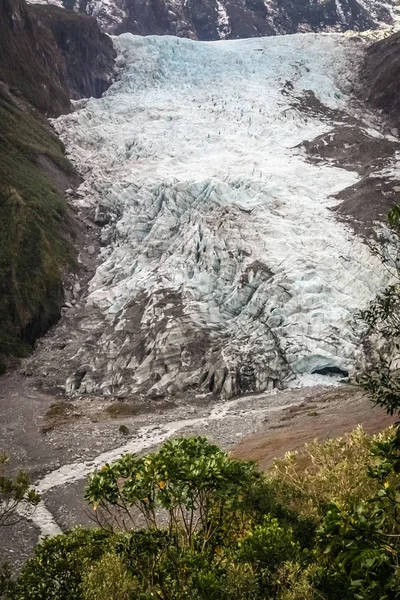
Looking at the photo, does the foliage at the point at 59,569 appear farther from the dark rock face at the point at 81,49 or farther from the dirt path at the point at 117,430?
the dark rock face at the point at 81,49

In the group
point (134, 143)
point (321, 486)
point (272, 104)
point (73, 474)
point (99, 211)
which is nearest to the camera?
point (321, 486)

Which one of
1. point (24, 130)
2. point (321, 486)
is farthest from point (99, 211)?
point (321, 486)

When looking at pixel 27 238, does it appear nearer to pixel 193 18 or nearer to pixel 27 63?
pixel 27 63

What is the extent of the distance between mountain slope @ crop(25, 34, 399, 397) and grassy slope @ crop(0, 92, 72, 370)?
3903 mm

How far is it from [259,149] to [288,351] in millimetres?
40904

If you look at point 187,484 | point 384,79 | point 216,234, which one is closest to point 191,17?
point 384,79

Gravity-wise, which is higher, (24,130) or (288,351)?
(24,130)

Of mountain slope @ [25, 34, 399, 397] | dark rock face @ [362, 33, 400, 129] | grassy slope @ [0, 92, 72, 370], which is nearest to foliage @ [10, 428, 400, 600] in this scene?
mountain slope @ [25, 34, 399, 397]

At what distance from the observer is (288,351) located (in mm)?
43906

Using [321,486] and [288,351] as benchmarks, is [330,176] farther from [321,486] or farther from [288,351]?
[321,486]

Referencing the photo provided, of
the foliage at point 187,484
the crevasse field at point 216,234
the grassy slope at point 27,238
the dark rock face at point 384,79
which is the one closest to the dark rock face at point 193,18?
the crevasse field at point 216,234

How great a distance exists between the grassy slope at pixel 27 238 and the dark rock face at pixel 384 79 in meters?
54.0

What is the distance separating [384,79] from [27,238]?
69.3 meters

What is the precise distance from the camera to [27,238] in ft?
207
